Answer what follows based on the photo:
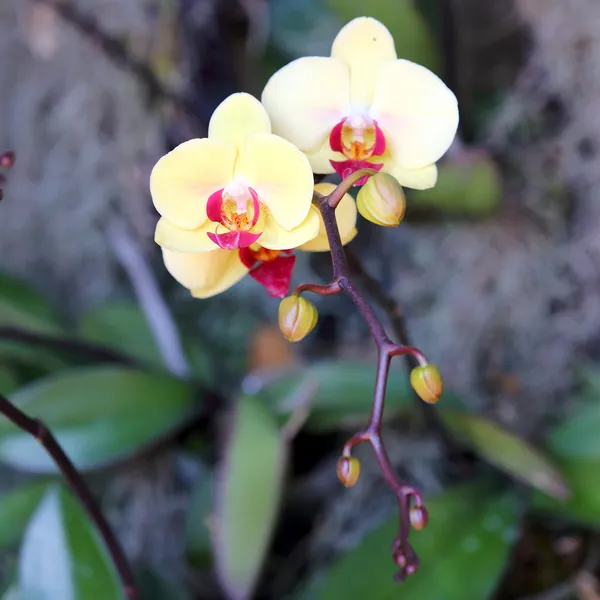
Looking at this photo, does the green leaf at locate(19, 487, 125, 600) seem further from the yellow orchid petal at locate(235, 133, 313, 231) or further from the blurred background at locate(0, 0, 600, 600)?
the yellow orchid petal at locate(235, 133, 313, 231)

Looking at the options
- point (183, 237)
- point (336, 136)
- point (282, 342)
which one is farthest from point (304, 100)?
point (282, 342)

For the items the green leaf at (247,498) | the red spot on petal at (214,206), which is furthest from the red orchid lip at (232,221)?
the green leaf at (247,498)

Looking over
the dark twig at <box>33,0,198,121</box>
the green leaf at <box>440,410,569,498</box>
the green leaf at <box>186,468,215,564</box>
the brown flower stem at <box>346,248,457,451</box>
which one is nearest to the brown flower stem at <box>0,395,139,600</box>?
the green leaf at <box>186,468,215,564</box>

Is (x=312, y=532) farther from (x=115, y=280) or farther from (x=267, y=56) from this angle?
(x=267, y=56)

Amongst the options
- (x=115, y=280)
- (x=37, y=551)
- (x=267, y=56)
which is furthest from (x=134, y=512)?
(x=267, y=56)

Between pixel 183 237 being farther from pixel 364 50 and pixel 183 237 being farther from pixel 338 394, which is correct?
pixel 338 394

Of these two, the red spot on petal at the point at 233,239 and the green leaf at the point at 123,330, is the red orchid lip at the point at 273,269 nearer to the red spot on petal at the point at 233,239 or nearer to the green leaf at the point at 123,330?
the red spot on petal at the point at 233,239

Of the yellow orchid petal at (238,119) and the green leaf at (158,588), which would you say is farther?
the green leaf at (158,588)
